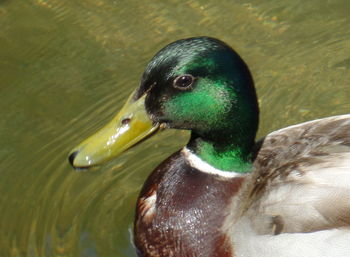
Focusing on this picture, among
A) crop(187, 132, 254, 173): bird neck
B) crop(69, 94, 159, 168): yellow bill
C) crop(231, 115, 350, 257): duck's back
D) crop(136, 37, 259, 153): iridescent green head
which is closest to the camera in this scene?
crop(231, 115, 350, 257): duck's back

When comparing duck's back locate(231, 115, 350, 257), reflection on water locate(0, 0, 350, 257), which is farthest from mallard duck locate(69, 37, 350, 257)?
reflection on water locate(0, 0, 350, 257)

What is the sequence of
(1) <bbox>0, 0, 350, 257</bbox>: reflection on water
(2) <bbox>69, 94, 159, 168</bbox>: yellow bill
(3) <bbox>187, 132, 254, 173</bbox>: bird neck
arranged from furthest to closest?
(1) <bbox>0, 0, 350, 257</bbox>: reflection on water → (3) <bbox>187, 132, 254, 173</bbox>: bird neck → (2) <bbox>69, 94, 159, 168</bbox>: yellow bill

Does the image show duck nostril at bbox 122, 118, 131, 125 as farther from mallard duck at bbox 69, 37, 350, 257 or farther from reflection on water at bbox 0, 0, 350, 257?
reflection on water at bbox 0, 0, 350, 257

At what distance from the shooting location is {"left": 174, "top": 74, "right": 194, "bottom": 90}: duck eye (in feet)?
11.8

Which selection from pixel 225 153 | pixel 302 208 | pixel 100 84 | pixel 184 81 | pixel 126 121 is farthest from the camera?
pixel 100 84

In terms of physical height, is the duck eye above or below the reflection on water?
above

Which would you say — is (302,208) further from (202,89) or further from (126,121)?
(126,121)

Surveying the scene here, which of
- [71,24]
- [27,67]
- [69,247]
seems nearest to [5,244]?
[69,247]

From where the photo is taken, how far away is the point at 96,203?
184 inches

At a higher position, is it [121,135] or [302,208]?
[121,135]

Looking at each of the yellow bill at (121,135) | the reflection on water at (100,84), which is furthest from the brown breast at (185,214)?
the yellow bill at (121,135)

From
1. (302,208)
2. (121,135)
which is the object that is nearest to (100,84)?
(121,135)

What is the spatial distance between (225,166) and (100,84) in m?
1.96

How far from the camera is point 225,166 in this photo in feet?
13.0
